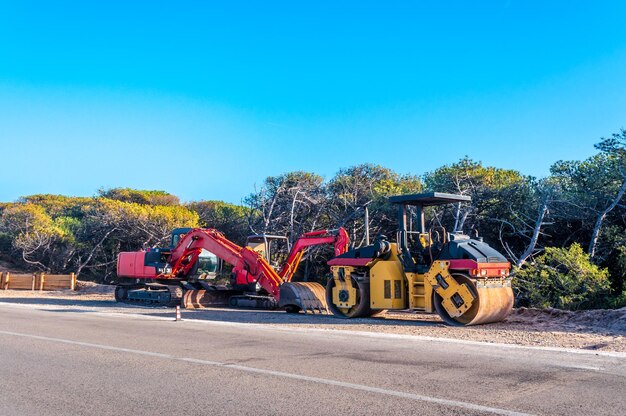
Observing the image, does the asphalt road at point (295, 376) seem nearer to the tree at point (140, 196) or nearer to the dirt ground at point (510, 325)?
the dirt ground at point (510, 325)

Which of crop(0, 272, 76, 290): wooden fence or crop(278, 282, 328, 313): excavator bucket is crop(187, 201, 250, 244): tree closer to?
crop(0, 272, 76, 290): wooden fence

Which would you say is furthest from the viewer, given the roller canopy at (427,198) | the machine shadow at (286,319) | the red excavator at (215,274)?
the red excavator at (215,274)

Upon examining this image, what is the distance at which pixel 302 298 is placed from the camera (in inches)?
683

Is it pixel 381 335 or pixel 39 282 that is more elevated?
pixel 39 282

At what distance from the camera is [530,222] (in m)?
21.5

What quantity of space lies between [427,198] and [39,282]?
984 inches

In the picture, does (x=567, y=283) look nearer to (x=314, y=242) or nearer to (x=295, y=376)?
(x=314, y=242)

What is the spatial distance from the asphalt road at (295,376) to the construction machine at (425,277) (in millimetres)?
2580

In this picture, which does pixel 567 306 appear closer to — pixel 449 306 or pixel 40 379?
pixel 449 306

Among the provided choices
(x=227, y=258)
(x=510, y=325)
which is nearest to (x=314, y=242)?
(x=227, y=258)

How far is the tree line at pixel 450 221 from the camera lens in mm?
17531

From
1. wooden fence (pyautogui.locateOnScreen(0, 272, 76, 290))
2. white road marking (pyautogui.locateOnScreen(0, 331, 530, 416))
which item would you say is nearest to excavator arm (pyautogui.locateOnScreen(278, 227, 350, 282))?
white road marking (pyautogui.locateOnScreen(0, 331, 530, 416))

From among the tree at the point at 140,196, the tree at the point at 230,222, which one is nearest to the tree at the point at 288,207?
the tree at the point at 230,222

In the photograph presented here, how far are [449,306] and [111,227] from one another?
25.8m
